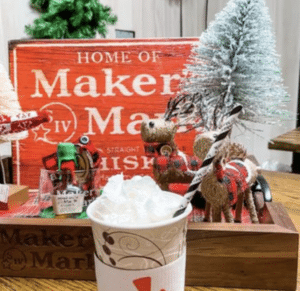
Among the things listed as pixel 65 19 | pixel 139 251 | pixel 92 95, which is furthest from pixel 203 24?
pixel 139 251

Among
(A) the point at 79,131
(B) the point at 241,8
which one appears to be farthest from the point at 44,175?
(B) the point at 241,8

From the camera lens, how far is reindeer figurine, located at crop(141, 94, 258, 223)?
2.17 feet

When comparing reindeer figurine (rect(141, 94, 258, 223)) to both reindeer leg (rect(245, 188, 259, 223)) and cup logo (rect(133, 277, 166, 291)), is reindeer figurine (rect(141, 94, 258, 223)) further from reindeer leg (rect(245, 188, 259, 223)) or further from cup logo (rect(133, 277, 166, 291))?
cup logo (rect(133, 277, 166, 291))

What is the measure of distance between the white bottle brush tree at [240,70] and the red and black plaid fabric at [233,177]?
10cm

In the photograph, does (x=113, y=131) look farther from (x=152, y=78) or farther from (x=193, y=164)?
(x=193, y=164)

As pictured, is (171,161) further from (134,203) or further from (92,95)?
(92,95)

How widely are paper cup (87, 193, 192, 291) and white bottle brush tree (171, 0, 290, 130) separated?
334 millimetres

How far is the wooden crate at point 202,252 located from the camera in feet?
2.03

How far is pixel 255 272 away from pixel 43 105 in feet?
2.46

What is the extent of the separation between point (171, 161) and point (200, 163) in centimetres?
6

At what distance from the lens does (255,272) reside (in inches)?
24.8

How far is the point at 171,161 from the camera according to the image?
2.48 ft

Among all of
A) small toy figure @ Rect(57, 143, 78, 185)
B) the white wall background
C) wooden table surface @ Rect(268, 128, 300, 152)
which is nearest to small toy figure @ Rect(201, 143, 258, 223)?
small toy figure @ Rect(57, 143, 78, 185)

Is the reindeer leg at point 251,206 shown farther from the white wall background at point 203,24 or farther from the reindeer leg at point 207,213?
the white wall background at point 203,24
